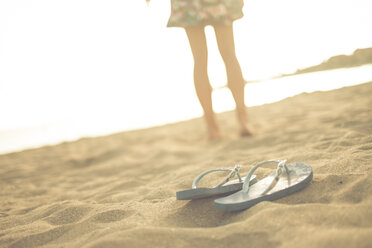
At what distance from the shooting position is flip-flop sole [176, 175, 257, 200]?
113 cm

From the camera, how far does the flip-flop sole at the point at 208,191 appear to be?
3.71 feet

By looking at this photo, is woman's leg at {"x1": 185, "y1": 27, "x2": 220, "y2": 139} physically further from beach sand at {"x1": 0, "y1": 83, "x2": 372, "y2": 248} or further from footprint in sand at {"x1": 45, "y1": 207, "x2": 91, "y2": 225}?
footprint in sand at {"x1": 45, "y1": 207, "x2": 91, "y2": 225}

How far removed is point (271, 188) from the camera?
1088 mm

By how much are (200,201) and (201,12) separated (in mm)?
1663

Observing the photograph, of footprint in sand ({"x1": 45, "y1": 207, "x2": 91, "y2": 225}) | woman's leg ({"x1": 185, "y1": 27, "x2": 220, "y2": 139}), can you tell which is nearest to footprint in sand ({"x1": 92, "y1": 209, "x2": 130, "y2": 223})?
footprint in sand ({"x1": 45, "y1": 207, "x2": 91, "y2": 225})

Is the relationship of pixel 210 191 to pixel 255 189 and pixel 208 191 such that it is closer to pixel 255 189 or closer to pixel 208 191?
pixel 208 191

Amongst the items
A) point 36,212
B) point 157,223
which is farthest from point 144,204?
point 36,212

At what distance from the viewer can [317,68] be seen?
1148 cm

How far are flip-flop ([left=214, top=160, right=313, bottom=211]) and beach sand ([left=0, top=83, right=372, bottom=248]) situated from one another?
0.03 m

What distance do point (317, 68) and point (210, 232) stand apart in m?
12.1

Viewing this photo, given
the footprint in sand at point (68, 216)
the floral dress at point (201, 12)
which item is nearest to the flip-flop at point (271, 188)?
the footprint in sand at point (68, 216)

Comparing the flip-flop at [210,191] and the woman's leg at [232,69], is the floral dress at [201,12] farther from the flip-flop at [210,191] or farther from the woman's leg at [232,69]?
the flip-flop at [210,191]

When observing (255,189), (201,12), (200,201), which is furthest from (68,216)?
(201,12)

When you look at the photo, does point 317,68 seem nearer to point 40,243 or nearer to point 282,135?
point 282,135
